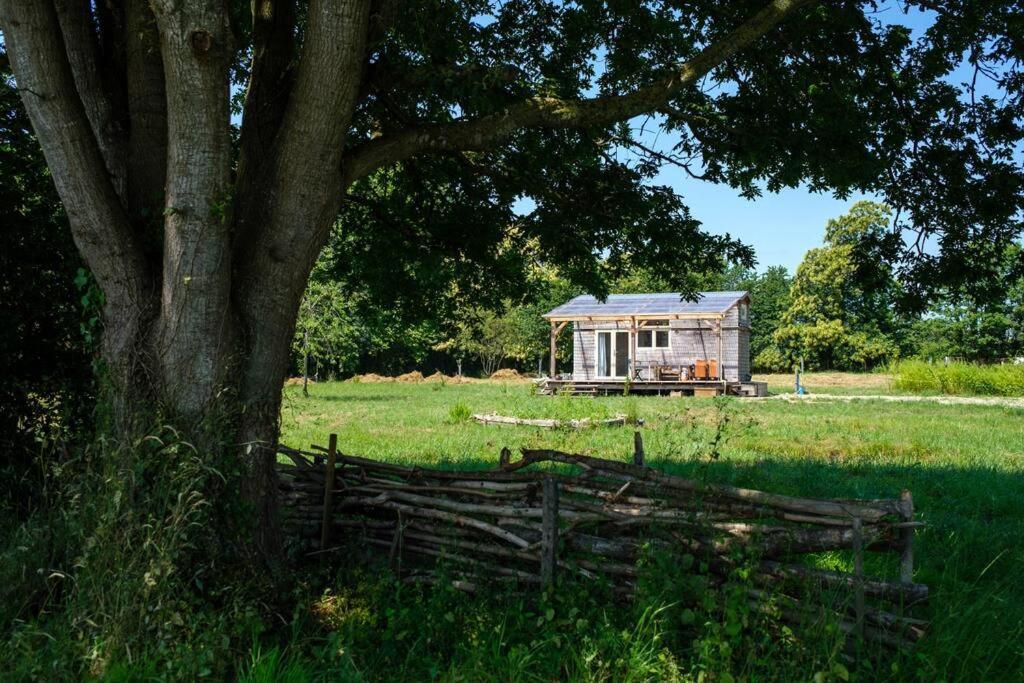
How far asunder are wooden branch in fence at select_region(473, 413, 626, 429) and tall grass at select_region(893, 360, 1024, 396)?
70.1ft

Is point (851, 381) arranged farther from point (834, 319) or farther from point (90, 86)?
point (90, 86)

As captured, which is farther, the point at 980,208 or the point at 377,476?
the point at 980,208

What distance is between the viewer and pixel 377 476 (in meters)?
6.15

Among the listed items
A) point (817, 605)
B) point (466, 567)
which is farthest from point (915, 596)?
point (466, 567)

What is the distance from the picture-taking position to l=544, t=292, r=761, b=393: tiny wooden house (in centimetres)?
3089

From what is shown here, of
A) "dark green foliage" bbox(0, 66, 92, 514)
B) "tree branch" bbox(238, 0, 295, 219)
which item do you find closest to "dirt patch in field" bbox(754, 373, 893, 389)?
"tree branch" bbox(238, 0, 295, 219)

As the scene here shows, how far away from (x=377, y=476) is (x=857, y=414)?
1684cm

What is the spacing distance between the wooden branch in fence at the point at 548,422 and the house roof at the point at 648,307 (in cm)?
1551

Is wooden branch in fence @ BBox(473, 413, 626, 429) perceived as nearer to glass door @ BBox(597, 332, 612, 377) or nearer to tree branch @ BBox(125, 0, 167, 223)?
tree branch @ BBox(125, 0, 167, 223)

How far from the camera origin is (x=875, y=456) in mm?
12266

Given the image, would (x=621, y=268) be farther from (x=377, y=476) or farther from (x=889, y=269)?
(x=377, y=476)

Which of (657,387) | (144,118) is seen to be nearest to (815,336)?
(657,387)

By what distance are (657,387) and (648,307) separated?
4.01m

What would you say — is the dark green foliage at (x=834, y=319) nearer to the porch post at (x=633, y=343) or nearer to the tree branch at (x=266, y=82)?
the porch post at (x=633, y=343)
